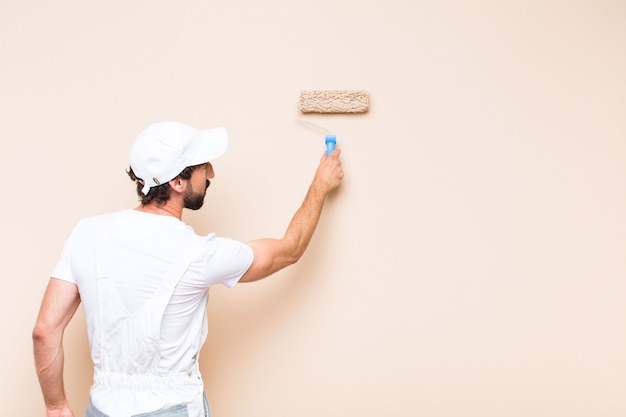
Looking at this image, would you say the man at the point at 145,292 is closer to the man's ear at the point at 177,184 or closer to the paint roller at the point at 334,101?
the man's ear at the point at 177,184

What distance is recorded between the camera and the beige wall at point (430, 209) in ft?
5.33

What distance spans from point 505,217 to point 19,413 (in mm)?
1596

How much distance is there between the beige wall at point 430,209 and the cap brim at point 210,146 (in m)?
0.25

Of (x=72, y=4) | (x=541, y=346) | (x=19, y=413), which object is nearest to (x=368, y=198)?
(x=541, y=346)

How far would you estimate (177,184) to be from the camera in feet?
4.35

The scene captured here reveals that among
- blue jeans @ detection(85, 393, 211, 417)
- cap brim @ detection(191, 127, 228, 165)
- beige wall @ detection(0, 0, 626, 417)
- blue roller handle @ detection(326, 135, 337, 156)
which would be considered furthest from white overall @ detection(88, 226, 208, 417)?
blue roller handle @ detection(326, 135, 337, 156)

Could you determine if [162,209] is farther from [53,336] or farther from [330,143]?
[330,143]

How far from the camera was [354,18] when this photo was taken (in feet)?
5.38

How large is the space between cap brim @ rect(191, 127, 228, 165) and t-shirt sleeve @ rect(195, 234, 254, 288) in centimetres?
20

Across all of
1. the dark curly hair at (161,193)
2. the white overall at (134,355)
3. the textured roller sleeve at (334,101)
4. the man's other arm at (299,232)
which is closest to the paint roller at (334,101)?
the textured roller sleeve at (334,101)

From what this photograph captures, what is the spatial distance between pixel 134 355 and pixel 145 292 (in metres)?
0.15

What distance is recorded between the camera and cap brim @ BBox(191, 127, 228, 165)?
52.8 inches

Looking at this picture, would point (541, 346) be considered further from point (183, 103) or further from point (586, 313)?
point (183, 103)

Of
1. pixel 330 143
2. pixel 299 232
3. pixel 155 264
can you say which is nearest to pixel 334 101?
pixel 330 143
